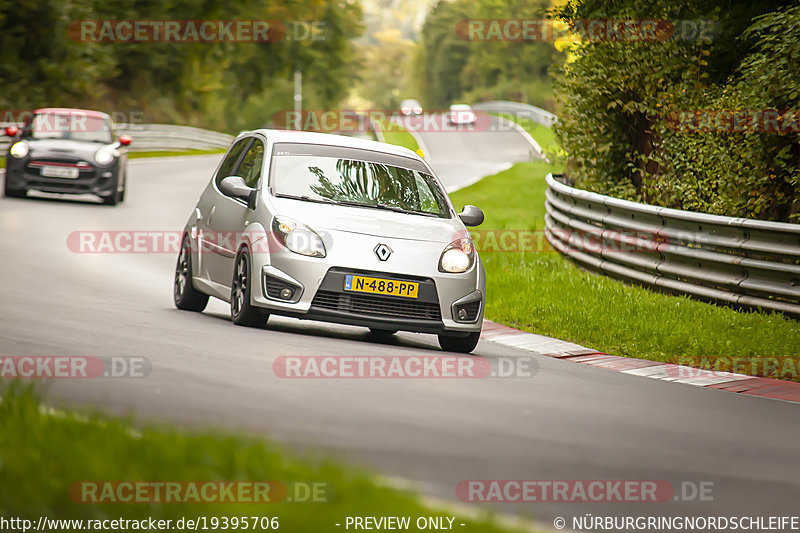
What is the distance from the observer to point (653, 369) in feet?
33.2

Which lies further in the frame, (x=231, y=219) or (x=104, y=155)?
(x=104, y=155)

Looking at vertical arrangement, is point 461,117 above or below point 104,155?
below

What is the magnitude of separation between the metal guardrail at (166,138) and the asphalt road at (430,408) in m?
36.8

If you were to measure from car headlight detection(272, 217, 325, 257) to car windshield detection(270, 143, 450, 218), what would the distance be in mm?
594

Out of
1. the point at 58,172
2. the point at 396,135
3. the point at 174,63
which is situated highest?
the point at 58,172

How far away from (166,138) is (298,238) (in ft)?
146

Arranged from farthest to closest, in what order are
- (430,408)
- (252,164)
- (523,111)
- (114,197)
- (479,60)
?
(479,60)
(523,111)
(114,197)
(252,164)
(430,408)

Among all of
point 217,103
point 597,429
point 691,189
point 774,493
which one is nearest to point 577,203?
point 691,189

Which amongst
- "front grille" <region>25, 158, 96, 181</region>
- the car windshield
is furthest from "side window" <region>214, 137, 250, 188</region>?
"front grille" <region>25, 158, 96, 181</region>

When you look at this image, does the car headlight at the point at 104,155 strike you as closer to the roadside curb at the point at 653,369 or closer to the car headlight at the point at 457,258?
the roadside curb at the point at 653,369

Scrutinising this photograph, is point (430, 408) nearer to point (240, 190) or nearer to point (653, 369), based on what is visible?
point (653, 369)

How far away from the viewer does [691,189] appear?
15.6 m

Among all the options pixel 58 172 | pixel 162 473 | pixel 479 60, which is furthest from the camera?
pixel 479 60

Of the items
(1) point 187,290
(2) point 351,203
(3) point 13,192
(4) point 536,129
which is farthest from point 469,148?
(2) point 351,203
